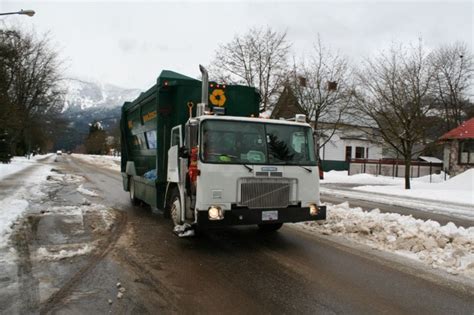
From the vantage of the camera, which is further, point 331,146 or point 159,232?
point 331,146

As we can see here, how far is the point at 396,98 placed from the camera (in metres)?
23.8

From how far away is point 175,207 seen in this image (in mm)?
8094

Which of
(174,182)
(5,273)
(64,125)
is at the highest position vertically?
(64,125)

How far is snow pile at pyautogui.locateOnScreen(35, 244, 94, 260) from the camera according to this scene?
6.94 meters

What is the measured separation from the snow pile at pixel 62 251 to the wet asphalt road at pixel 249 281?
0.39 meters

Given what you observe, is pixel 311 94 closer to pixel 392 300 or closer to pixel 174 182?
pixel 174 182

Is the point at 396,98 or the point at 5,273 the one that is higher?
the point at 396,98

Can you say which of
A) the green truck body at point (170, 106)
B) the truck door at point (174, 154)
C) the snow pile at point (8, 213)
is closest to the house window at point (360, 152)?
the snow pile at point (8, 213)

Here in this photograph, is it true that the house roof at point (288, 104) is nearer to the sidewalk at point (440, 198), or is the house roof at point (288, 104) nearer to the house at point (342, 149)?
the sidewalk at point (440, 198)

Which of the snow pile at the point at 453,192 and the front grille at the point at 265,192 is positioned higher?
the front grille at the point at 265,192

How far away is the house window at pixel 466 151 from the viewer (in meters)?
31.0

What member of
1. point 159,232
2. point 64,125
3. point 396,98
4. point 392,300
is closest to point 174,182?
point 159,232

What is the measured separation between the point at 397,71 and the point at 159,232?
19.9 m

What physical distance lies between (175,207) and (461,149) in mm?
29391
